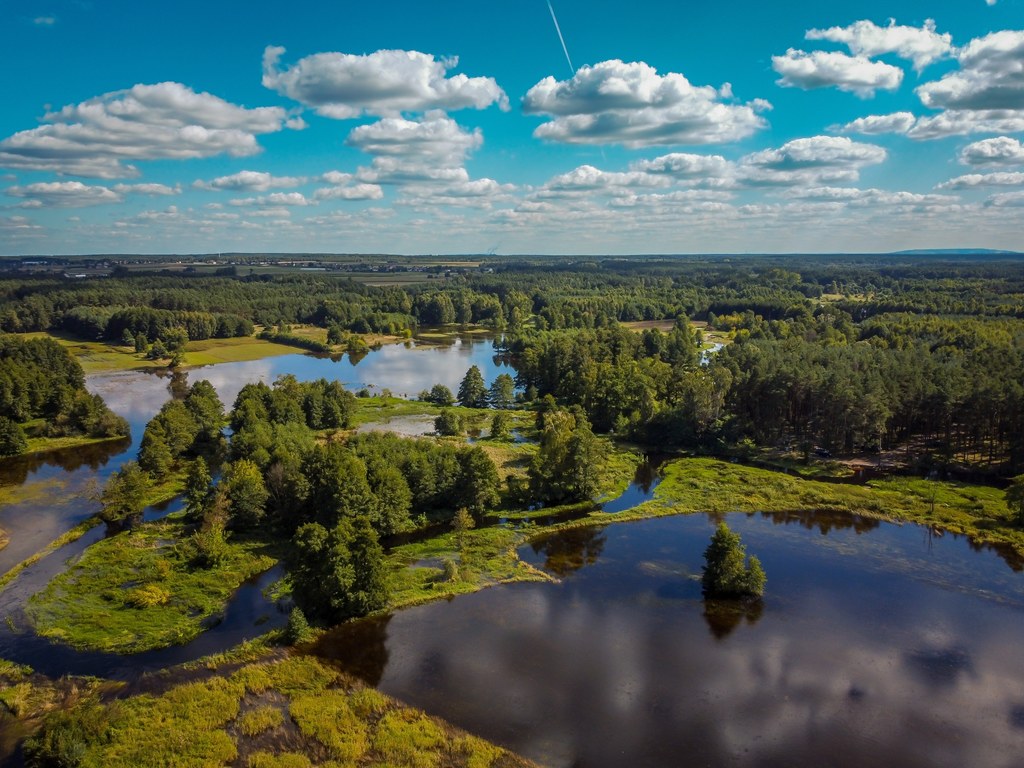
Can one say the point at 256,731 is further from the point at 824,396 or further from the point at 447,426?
the point at 824,396

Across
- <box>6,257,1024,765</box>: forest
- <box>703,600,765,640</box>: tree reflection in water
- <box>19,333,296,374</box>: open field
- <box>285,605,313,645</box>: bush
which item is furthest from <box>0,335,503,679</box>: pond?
<box>703,600,765,640</box>: tree reflection in water

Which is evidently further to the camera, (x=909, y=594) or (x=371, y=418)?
(x=371, y=418)

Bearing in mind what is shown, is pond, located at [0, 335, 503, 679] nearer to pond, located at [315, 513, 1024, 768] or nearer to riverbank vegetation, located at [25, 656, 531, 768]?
riverbank vegetation, located at [25, 656, 531, 768]

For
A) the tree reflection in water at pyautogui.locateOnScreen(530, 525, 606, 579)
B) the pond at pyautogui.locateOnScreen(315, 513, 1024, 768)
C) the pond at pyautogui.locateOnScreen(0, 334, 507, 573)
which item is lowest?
the pond at pyautogui.locateOnScreen(315, 513, 1024, 768)

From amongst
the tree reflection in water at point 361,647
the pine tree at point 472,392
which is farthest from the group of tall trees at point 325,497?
the pine tree at point 472,392

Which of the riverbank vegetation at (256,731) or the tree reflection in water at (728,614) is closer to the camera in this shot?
the riverbank vegetation at (256,731)

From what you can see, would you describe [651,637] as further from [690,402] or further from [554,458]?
[690,402]

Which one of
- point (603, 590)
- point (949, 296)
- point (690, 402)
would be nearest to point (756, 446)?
point (690, 402)

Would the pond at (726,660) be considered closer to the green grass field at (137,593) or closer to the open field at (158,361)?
the green grass field at (137,593)
